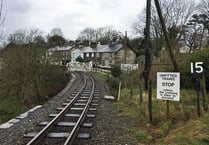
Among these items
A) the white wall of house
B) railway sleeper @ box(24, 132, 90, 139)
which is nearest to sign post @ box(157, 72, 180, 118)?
railway sleeper @ box(24, 132, 90, 139)

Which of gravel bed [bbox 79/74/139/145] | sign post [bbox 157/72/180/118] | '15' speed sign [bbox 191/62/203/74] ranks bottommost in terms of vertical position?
gravel bed [bbox 79/74/139/145]

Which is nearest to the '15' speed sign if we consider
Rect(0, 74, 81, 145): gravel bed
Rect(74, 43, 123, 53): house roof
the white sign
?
the white sign

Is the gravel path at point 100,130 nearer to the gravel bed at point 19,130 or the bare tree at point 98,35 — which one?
the gravel bed at point 19,130

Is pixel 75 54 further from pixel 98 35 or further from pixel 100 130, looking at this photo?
pixel 100 130

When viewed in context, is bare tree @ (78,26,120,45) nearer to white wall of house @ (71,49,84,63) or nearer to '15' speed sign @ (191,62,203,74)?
white wall of house @ (71,49,84,63)

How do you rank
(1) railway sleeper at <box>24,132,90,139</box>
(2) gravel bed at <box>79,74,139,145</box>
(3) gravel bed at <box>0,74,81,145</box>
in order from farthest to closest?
(1) railway sleeper at <box>24,132,90,139</box>, (2) gravel bed at <box>79,74,139,145</box>, (3) gravel bed at <box>0,74,81,145</box>

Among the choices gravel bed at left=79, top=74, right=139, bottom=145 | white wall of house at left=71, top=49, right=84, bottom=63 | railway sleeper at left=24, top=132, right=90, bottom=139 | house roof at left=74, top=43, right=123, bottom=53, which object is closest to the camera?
gravel bed at left=79, top=74, right=139, bottom=145

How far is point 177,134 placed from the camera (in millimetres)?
8812

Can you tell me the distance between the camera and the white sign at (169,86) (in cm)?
1055

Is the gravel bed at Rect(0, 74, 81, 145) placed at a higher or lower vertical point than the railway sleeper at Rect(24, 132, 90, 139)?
lower

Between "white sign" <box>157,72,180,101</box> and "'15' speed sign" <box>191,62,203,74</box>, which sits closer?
"'15' speed sign" <box>191,62,203,74</box>

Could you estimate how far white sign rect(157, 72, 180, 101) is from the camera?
→ 1055 centimetres

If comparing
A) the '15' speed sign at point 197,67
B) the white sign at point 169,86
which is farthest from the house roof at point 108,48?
the '15' speed sign at point 197,67

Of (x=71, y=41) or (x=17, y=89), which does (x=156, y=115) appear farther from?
(x=71, y=41)
